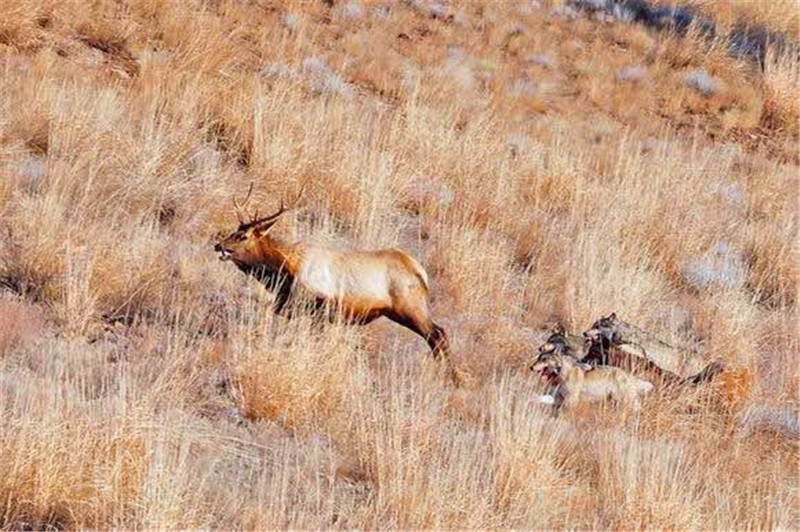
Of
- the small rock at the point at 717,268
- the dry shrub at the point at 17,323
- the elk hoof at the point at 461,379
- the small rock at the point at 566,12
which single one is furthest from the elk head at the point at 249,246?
the small rock at the point at 566,12

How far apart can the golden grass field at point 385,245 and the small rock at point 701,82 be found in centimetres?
17

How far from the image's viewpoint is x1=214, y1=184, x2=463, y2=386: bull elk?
7.09 m

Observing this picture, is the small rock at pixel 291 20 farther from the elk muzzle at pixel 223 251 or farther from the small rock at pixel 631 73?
the elk muzzle at pixel 223 251

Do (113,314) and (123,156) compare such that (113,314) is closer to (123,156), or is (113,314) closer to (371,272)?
(371,272)

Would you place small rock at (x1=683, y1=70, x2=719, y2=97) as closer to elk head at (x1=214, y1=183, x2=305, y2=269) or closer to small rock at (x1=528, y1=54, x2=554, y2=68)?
small rock at (x1=528, y1=54, x2=554, y2=68)

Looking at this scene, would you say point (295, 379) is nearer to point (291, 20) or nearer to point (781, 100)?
point (291, 20)

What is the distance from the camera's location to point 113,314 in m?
7.28

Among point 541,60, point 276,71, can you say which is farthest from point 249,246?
point 541,60

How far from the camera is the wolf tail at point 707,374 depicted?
7570mm

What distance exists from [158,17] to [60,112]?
339 centimetres

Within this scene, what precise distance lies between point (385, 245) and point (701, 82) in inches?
308

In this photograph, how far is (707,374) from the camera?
7633mm

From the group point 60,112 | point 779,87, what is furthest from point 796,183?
point 60,112

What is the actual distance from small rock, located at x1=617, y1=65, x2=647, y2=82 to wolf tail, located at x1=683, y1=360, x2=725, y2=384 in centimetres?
851
